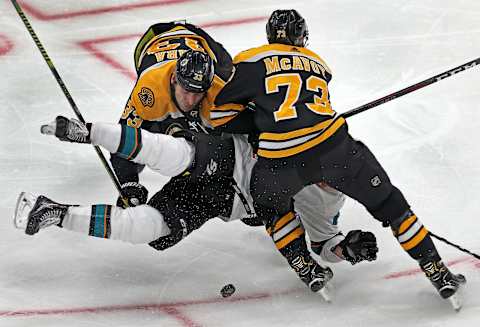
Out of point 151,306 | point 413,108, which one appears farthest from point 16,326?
point 413,108

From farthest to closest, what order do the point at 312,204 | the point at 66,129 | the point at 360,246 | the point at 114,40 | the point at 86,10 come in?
the point at 86,10 → the point at 114,40 → the point at 312,204 → the point at 360,246 → the point at 66,129

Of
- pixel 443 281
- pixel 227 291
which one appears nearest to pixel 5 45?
pixel 227 291

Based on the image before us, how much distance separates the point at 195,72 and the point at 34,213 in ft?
2.59

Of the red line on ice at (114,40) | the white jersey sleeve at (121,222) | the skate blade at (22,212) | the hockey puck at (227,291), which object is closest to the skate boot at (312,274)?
the hockey puck at (227,291)

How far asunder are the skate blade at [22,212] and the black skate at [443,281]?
134 centimetres

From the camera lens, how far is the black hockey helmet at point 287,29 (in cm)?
308

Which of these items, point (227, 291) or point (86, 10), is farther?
point (86, 10)

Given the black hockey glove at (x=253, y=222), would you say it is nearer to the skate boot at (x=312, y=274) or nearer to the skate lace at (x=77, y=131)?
the skate boot at (x=312, y=274)

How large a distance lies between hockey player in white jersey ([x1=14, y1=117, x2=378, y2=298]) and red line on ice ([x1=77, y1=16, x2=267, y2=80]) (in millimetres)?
1826

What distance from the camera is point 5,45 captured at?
5.05 metres

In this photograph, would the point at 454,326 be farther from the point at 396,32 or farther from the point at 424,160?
the point at 396,32

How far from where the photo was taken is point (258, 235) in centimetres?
356

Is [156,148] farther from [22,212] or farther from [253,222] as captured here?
[253,222]

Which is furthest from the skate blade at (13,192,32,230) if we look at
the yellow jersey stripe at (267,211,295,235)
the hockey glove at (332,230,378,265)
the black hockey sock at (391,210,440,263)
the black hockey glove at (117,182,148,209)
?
the black hockey sock at (391,210,440,263)
